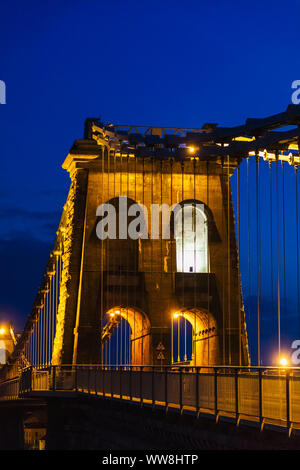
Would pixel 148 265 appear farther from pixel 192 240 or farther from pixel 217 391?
pixel 217 391

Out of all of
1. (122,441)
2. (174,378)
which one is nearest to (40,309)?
(122,441)

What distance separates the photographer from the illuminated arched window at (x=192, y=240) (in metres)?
51.8

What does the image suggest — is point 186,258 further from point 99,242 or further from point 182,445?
point 182,445

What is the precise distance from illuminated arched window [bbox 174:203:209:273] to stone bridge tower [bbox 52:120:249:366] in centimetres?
6

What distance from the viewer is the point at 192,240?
51.9m

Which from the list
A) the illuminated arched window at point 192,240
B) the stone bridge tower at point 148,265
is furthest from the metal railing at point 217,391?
the illuminated arched window at point 192,240

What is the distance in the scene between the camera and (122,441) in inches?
1194

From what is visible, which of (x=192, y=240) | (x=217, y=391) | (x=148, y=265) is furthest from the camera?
(x=192, y=240)

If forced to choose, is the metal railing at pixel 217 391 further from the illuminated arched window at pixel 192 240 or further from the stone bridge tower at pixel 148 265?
the illuminated arched window at pixel 192 240

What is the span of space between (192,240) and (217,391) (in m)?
30.7

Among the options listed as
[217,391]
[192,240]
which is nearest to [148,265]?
[192,240]

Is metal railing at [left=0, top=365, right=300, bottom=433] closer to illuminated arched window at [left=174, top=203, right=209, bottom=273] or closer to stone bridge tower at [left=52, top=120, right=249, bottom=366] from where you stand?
stone bridge tower at [left=52, top=120, right=249, bottom=366]

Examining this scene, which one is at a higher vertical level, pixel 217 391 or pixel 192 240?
pixel 192 240

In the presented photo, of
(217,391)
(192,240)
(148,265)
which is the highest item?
(192,240)
